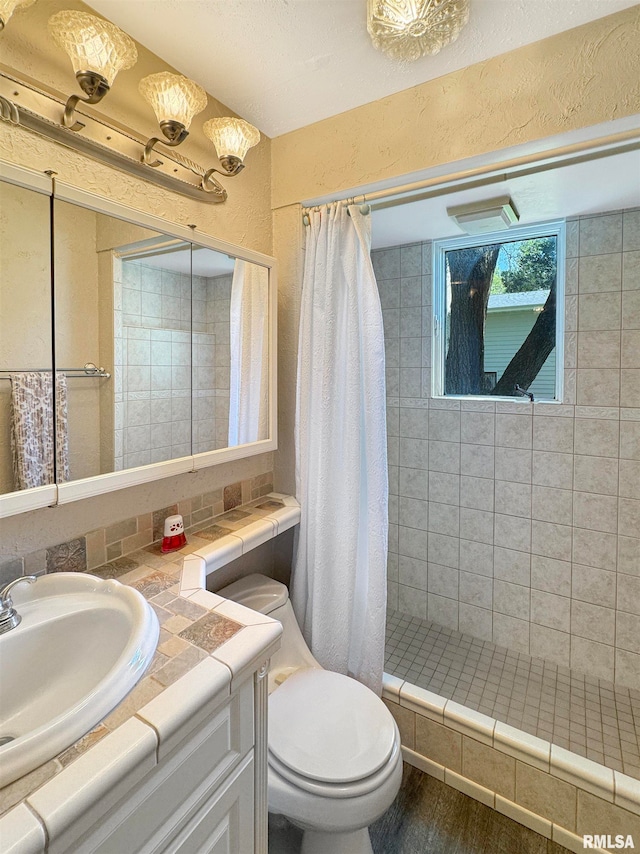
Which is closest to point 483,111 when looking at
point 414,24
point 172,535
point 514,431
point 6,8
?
point 414,24

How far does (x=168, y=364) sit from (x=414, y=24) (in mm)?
1127

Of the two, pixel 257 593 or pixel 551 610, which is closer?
pixel 257 593

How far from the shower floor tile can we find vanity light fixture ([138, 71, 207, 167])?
2.26m

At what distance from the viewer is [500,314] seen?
2209 mm

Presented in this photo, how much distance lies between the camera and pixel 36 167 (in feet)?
3.25

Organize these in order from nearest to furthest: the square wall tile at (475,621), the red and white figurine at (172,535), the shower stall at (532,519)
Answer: the red and white figurine at (172,535), the shower stall at (532,519), the square wall tile at (475,621)

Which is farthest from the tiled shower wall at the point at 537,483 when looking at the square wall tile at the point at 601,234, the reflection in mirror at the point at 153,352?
the reflection in mirror at the point at 153,352

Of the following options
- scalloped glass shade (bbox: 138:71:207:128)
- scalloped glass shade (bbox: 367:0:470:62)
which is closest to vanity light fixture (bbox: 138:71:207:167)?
scalloped glass shade (bbox: 138:71:207:128)

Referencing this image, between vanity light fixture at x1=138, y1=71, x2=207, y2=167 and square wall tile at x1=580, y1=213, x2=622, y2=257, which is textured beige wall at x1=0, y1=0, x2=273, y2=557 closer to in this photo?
vanity light fixture at x1=138, y1=71, x2=207, y2=167

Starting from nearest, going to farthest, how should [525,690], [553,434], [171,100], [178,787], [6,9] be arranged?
[178,787] → [6,9] → [171,100] → [525,690] → [553,434]

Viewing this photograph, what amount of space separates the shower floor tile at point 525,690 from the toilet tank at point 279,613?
0.64 meters

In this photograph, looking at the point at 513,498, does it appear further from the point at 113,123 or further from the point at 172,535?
the point at 113,123

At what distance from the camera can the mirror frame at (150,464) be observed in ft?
2.98

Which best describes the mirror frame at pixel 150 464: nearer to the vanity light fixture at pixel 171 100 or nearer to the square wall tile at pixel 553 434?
the vanity light fixture at pixel 171 100
